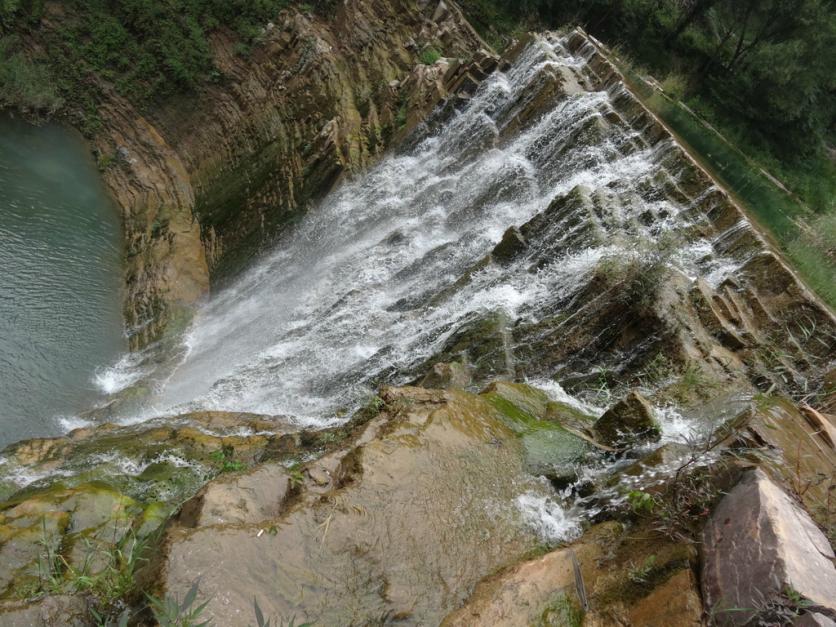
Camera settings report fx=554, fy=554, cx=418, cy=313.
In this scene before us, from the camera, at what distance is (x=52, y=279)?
439 inches

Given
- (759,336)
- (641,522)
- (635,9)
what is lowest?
(641,522)

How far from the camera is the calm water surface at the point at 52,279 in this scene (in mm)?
9016

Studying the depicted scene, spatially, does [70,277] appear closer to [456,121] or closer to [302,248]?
[302,248]

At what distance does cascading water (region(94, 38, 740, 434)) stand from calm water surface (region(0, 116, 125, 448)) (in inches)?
35.8

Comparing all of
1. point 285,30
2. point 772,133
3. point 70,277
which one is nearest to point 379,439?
point 70,277

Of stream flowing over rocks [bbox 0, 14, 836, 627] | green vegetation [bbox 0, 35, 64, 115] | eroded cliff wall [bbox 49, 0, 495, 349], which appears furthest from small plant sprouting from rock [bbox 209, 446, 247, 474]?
green vegetation [bbox 0, 35, 64, 115]

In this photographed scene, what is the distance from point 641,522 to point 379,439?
196 cm

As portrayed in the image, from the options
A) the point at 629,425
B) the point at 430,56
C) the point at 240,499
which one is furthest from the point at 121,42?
the point at 629,425

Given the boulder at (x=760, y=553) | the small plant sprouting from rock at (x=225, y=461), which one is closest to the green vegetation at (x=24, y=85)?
the small plant sprouting from rock at (x=225, y=461)

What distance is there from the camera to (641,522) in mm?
3557

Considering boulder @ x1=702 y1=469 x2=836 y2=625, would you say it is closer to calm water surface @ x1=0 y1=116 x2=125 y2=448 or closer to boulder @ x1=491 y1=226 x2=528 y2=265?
boulder @ x1=491 y1=226 x2=528 y2=265

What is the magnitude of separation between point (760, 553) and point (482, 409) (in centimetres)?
256

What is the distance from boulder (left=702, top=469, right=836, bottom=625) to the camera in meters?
2.59

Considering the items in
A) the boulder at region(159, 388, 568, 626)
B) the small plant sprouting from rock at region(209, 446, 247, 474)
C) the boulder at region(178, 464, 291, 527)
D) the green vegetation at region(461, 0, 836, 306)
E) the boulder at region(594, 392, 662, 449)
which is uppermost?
the green vegetation at region(461, 0, 836, 306)
